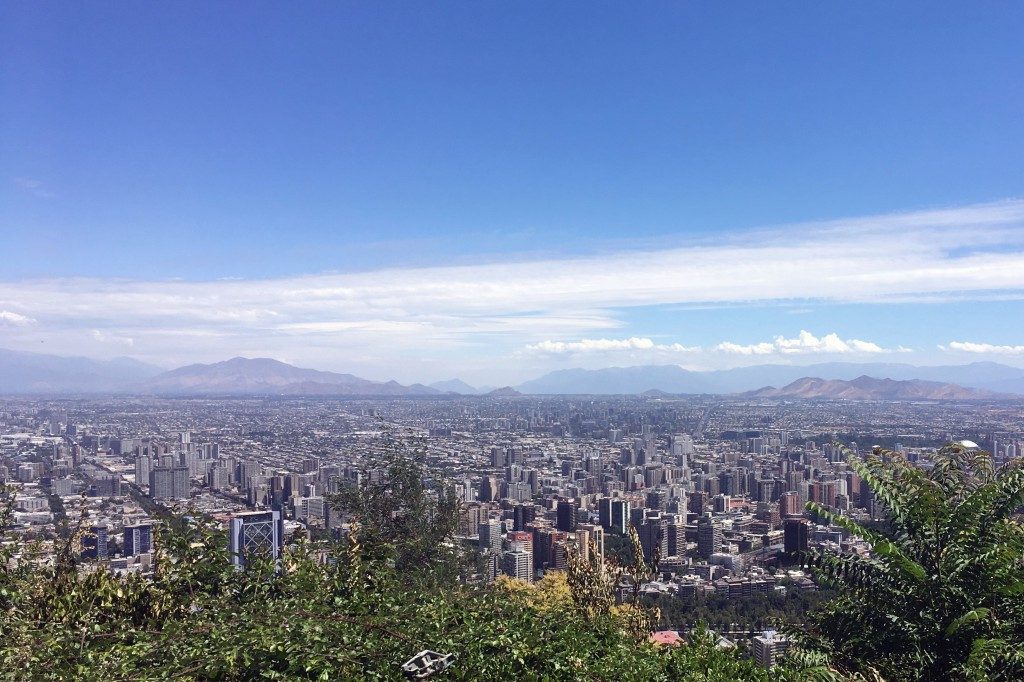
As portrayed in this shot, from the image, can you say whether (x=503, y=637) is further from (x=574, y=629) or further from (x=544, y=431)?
(x=544, y=431)

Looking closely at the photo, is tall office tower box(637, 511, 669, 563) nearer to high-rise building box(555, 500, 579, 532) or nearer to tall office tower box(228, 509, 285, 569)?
high-rise building box(555, 500, 579, 532)

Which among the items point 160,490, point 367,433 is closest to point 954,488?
point 160,490

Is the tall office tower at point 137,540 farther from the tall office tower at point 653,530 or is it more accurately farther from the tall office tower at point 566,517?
the tall office tower at point 566,517

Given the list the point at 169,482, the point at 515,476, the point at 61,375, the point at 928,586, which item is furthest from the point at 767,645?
the point at 61,375

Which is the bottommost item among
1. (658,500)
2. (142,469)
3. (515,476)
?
(658,500)

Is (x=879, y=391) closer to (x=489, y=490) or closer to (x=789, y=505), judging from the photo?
(x=789, y=505)

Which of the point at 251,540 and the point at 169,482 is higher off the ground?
the point at 251,540

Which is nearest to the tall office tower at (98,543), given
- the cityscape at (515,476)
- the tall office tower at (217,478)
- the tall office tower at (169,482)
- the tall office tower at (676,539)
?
the cityscape at (515,476)
